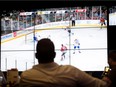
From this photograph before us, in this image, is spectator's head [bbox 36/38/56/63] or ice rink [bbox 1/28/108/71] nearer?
spectator's head [bbox 36/38/56/63]

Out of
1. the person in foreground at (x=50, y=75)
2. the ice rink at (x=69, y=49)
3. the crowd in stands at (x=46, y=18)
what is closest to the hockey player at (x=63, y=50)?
the ice rink at (x=69, y=49)

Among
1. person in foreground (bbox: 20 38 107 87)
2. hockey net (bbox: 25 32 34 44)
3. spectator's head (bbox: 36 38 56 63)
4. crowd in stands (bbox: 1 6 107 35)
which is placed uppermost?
crowd in stands (bbox: 1 6 107 35)

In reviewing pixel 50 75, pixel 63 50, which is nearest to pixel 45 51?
pixel 50 75

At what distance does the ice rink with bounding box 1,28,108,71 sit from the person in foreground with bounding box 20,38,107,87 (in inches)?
105

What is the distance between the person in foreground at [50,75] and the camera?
1.48m

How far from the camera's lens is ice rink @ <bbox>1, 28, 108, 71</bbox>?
4180mm

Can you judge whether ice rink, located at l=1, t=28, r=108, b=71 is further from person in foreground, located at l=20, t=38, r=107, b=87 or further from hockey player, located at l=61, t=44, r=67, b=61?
person in foreground, located at l=20, t=38, r=107, b=87

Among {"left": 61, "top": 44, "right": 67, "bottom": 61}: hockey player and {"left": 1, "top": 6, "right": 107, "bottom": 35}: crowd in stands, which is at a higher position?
{"left": 1, "top": 6, "right": 107, "bottom": 35}: crowd in stands

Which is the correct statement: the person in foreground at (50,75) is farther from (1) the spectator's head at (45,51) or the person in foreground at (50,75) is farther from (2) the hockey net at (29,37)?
(2) the hockey net at (29,37)

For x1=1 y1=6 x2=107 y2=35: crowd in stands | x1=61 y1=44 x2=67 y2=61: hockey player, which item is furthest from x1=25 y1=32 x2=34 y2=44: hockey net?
x1=61 y1=44 x2=67 y2=61: hockey player

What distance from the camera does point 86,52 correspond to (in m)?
4.21

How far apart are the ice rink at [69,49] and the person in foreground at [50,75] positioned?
105 inches

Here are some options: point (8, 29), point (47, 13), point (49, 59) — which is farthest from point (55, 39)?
point (49, 59)

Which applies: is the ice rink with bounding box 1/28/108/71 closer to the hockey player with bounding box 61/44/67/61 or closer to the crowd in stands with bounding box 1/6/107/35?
the hockey player with bounding box 61/44/67/61
